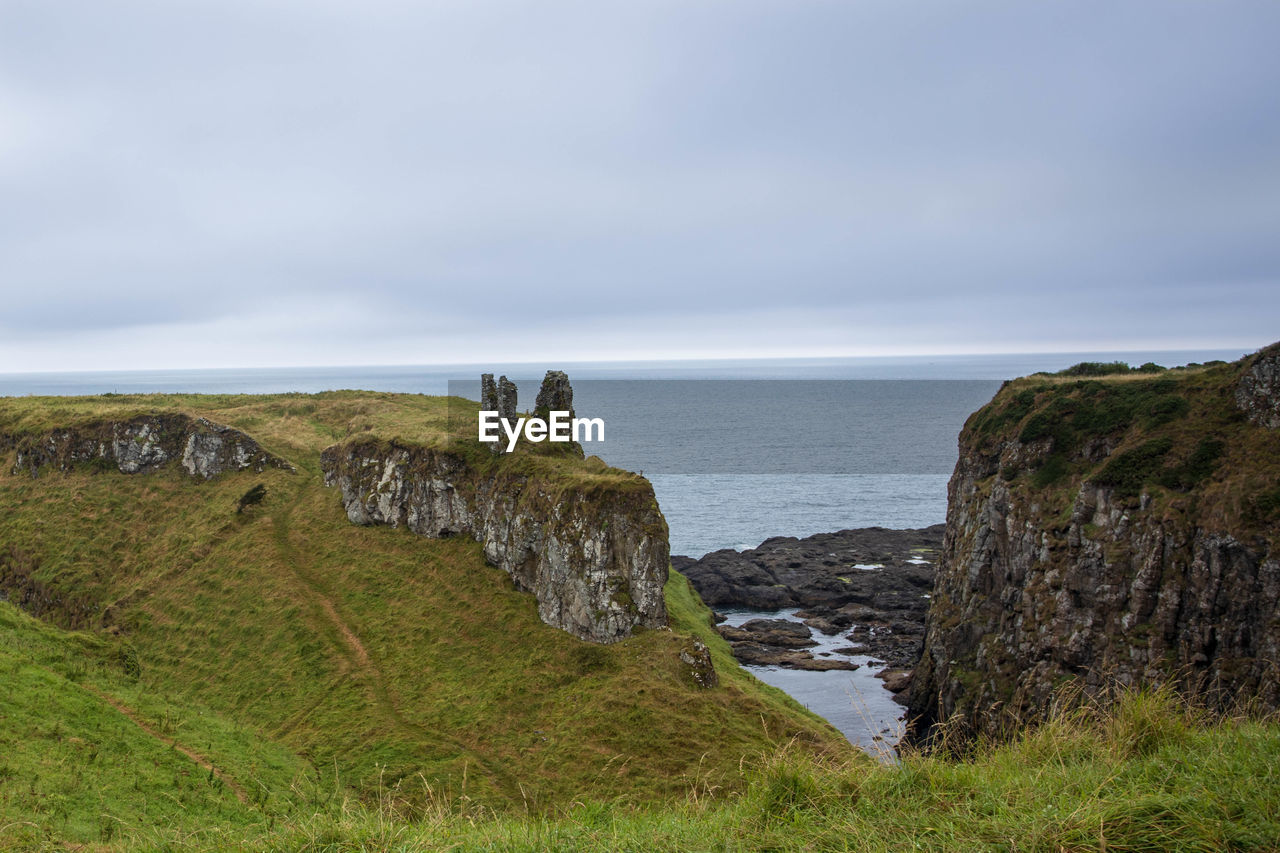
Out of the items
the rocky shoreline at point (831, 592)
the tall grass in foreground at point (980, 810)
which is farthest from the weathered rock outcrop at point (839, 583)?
the tall grass in foreground at point (980, 810)

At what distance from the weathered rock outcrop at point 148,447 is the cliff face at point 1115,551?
56776 millimetres

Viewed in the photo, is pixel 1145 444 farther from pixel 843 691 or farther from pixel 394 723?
pixel 394 723

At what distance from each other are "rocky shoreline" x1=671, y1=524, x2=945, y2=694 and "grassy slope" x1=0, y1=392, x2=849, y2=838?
7872 mm

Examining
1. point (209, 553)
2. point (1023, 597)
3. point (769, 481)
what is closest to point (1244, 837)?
point (1023, 597)

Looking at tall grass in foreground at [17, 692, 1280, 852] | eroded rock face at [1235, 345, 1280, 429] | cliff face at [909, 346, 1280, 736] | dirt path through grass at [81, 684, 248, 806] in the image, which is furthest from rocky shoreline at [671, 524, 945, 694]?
tall grass in foreground at [17, 692, 1280, 852]

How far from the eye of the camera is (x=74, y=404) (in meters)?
81.8

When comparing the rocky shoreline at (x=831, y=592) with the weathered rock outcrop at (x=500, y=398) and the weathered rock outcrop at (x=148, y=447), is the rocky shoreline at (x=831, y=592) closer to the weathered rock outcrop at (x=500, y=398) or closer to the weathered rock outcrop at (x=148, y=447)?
the weathered rock outcrop at (x=500, y=398)

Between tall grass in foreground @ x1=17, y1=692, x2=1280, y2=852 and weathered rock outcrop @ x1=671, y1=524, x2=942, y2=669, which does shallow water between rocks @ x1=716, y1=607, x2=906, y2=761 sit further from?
tall grass in foreground @ x1=17, y1=692, x2=1280, y2=852

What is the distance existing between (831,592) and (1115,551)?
3756 centimetres

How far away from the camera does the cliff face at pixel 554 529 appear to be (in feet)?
143

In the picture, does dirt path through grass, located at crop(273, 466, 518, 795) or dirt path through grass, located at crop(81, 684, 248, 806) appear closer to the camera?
dirt path through grass, located at crop(81, 684, 248, 806)

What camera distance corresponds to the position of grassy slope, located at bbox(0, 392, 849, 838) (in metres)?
34.9

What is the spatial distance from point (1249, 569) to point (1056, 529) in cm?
989

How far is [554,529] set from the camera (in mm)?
45938
